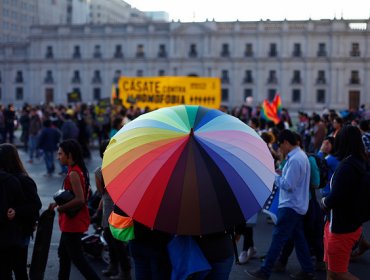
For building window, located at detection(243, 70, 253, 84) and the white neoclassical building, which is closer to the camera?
the white neoclassical building

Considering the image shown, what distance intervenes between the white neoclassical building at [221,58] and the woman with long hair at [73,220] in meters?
53.4

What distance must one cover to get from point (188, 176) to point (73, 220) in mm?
2415

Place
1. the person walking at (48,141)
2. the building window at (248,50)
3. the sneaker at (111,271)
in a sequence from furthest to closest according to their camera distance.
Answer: the building window at (248,50) → the person walking at (48,141) → the sneaker at (111,271)

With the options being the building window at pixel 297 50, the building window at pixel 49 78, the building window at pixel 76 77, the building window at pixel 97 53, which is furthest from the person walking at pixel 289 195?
the building window at pixel 49 78

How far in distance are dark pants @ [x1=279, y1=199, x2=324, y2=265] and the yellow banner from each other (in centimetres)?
1226

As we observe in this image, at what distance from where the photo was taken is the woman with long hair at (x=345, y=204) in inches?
182

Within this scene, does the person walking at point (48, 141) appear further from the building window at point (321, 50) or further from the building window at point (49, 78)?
the building window at point (49, 78)

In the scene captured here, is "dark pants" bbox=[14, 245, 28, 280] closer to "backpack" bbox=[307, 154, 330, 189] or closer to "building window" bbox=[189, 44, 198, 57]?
"backpack" bbox=[307, 154, 330, 189]

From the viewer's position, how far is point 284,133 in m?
6.10

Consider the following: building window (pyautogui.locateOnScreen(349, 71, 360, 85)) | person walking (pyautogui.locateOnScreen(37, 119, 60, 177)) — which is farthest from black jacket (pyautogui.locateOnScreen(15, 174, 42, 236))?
building window (pyautogui.locateOnScreen(349, 71, 360, 85))

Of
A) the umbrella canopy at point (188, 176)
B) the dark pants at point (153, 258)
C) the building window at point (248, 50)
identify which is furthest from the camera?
the building window at point (248, 50)

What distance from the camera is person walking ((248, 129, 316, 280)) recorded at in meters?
5.84

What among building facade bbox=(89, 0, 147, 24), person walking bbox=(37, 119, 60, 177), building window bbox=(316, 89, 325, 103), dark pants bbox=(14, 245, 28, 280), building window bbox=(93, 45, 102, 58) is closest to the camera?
dark pants bbox=(14, 245, 28, 280)

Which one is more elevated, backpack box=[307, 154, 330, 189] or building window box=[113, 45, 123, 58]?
building window box=[113, 45, 123, 58]
